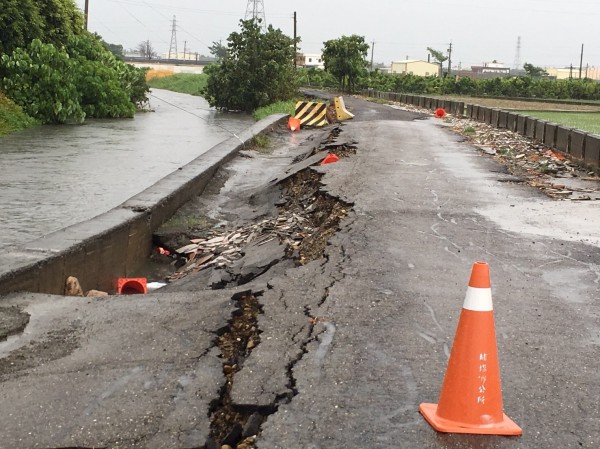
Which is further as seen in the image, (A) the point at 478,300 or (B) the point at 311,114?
(B) the point at 311,114

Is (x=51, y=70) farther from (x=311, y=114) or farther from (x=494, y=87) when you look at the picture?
(x=494, y=87)

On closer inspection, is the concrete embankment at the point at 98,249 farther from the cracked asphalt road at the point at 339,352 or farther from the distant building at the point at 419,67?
the distant building at the point at 419,67

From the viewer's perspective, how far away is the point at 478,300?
3.64 meters

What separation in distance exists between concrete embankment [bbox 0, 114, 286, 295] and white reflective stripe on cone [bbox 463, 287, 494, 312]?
314 cm

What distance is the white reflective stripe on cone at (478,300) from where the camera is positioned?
363 centimetres

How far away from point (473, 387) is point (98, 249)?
4101 millimetres

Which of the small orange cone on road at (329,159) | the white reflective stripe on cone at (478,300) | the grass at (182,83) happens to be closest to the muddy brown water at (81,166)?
the small orange cone on road at (329,159)

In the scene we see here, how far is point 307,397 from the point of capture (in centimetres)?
369

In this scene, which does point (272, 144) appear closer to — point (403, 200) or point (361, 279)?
point (403, 200)

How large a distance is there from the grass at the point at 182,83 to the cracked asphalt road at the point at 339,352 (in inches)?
2016

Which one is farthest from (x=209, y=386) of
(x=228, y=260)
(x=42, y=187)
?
(x=42, y=187)

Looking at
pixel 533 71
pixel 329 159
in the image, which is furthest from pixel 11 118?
pixel 533 71

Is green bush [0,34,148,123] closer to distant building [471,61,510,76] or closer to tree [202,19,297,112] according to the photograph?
tree [202,19,297,112]

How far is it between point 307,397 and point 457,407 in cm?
66
